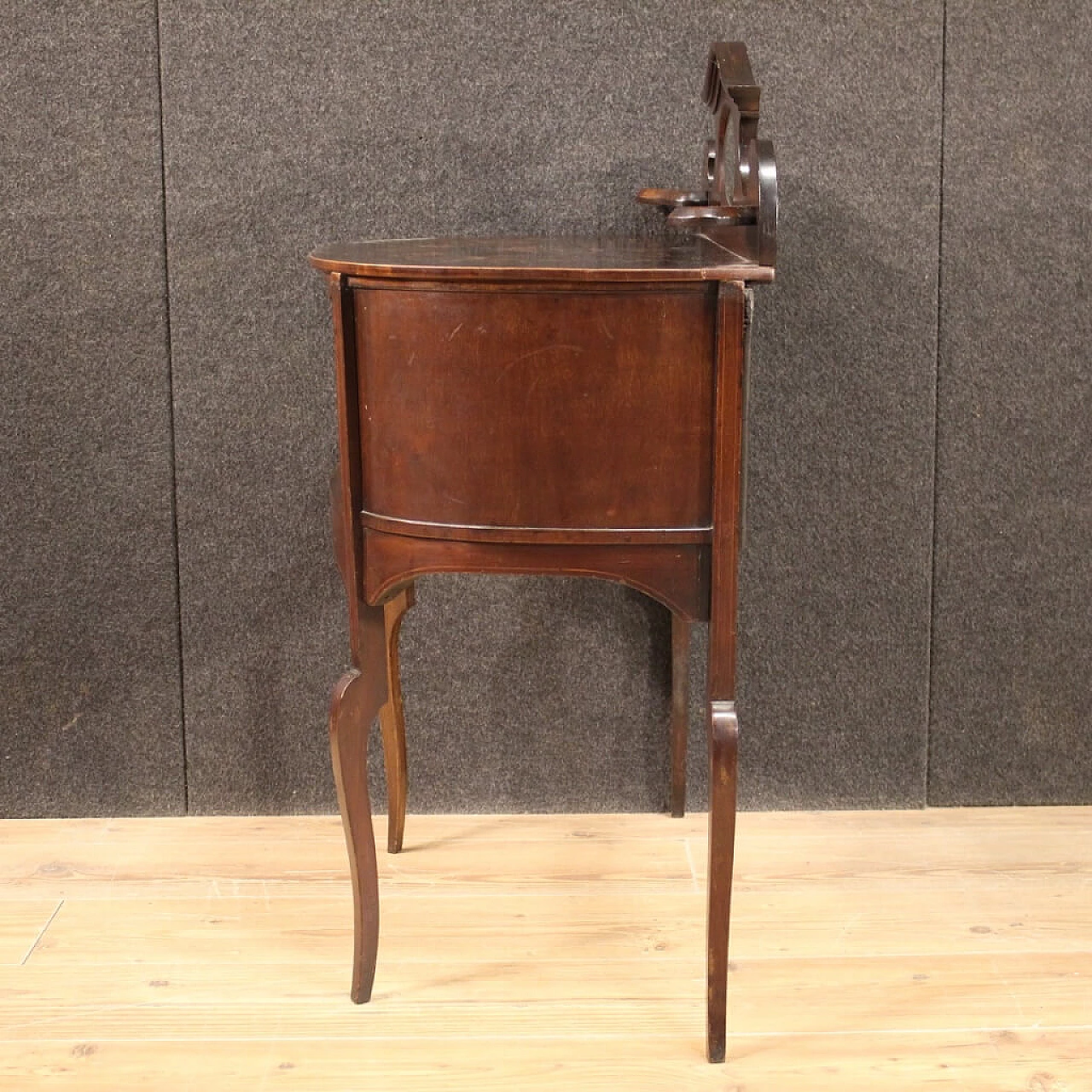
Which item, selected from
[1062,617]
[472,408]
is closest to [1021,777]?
[1062,617]

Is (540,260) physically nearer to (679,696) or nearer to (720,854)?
(720,854)

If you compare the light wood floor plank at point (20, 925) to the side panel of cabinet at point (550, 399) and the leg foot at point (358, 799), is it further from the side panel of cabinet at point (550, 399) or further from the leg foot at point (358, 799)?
the side panel of cabinet at point (550, 399)

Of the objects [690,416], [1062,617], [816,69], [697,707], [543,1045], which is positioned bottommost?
[543,1045]

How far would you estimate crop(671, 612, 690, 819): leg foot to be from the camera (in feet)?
6.40

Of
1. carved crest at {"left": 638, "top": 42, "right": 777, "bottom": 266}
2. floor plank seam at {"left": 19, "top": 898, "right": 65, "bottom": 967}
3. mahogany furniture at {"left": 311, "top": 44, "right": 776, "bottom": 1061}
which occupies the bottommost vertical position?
floor plank seam at {"left": 19, "top": 898, "right": 65, "bottom": 967}

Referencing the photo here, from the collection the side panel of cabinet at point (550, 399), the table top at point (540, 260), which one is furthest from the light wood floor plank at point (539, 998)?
the table top at point (540, 260)

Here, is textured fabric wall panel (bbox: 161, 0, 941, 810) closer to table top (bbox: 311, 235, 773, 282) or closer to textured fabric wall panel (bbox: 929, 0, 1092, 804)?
textured fabric wall panel (bbox: 929, 0, 1092, 804)

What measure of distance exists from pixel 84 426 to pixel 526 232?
636 mm

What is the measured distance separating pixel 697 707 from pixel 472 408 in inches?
31.2

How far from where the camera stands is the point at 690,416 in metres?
1.38

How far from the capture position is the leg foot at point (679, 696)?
1.95 m

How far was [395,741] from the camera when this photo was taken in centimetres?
189

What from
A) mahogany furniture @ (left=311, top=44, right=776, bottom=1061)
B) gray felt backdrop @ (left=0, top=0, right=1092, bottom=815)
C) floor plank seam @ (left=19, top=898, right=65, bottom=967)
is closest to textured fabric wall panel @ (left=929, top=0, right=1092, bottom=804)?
gray felt backdrop @ (left=0, top=0, right=1092, bottom=815)

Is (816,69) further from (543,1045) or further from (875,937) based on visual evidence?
(543,1045)
